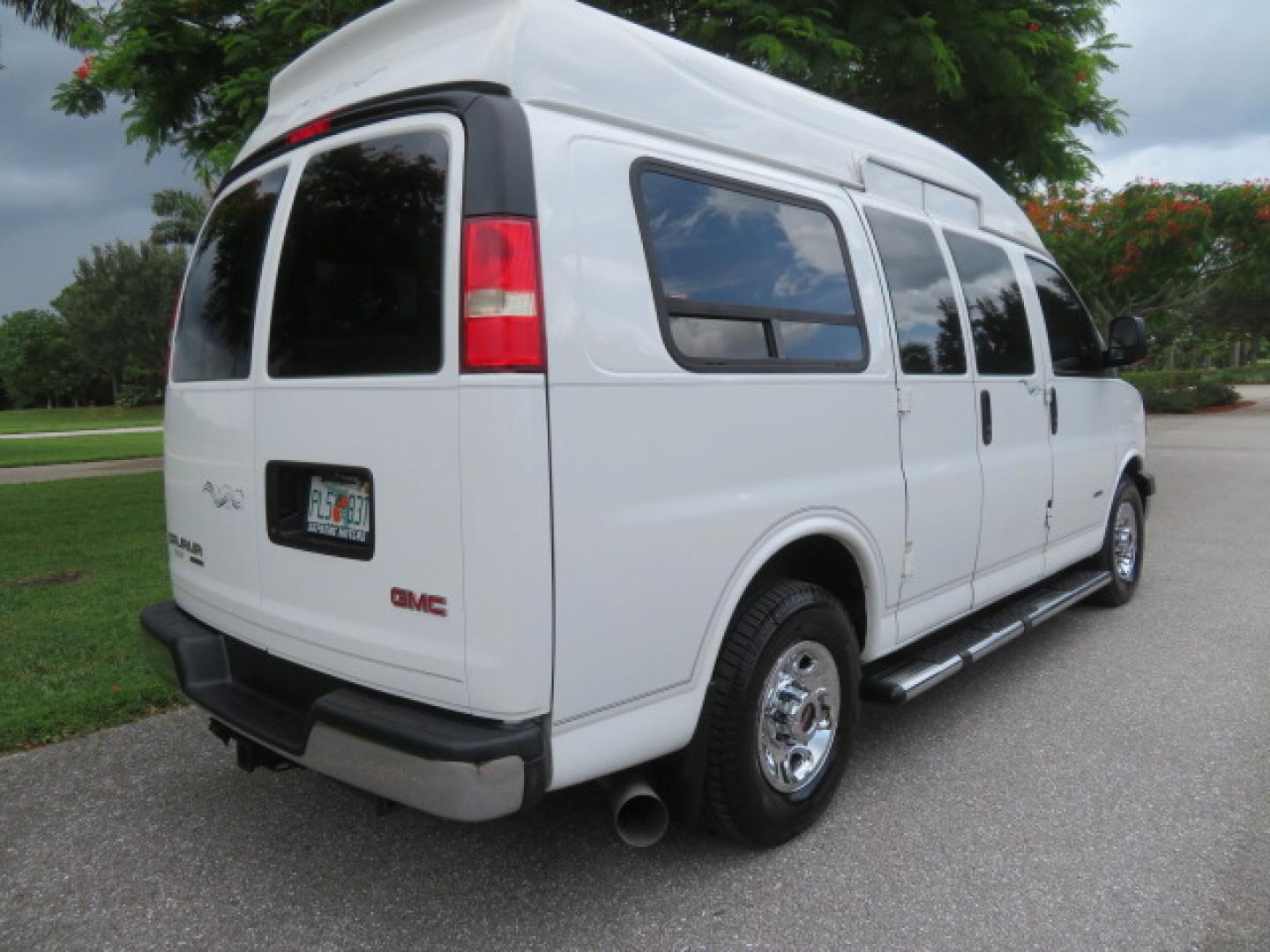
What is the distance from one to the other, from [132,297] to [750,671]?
4974 centimetres

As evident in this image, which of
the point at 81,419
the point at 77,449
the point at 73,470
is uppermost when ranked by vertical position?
the point at 73,470

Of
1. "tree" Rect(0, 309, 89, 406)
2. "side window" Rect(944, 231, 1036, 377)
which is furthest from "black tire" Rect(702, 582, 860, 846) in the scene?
"tree" Rect(0, 309, 89, 406)

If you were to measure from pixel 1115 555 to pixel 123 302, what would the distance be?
4866 centimetres

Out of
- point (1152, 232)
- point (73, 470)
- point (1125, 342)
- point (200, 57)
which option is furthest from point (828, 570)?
point (1152, 232)

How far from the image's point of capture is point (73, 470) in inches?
639

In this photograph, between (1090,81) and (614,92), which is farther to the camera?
(1090,81)

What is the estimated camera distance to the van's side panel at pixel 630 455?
2299 mm

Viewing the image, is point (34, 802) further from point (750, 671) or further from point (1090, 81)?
point (1090, 81)

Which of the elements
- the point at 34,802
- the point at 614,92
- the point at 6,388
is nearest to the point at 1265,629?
the point at 614,92

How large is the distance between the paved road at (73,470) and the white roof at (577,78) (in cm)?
1324

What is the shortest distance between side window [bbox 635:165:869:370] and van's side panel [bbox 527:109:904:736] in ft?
0.21

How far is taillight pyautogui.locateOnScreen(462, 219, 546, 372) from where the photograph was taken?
2.21 meters

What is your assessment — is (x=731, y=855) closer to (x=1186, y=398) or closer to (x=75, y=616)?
(x=75, y=616)

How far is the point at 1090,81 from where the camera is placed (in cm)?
847
